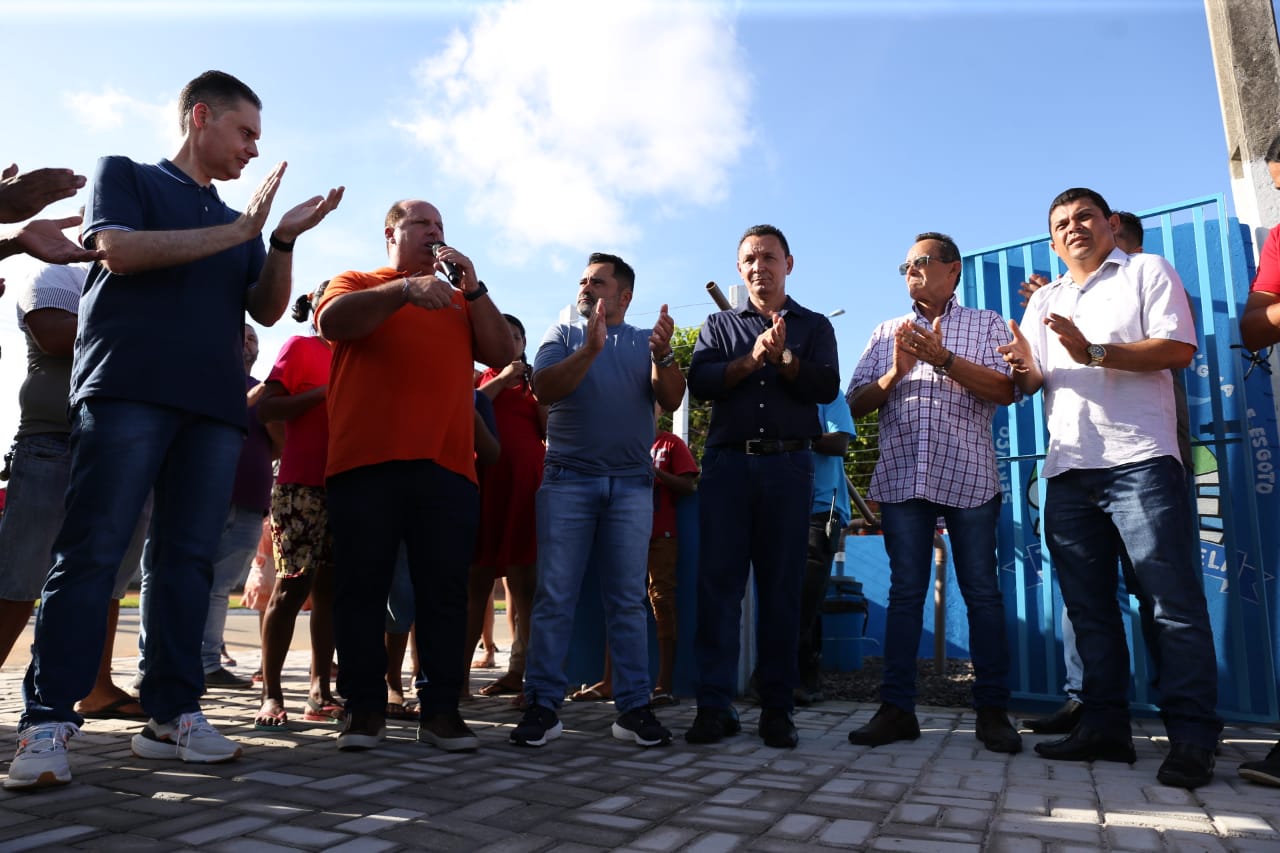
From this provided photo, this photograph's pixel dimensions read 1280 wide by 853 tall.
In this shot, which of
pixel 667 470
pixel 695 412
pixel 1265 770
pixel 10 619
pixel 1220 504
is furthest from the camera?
pixel 695 412

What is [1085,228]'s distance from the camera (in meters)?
3.56

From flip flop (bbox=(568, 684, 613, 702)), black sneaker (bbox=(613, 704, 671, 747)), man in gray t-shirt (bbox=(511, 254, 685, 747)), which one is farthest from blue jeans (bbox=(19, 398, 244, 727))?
flip flop (bbox=(568, 684, 613, 702))

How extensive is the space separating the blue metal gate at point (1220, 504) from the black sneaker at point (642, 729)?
93.1 inches

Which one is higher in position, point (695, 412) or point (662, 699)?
point (695, 412)

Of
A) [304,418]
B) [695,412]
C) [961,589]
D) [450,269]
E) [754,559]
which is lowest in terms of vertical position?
[961,589]

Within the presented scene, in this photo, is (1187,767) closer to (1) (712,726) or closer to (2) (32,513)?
(1) (712,726)

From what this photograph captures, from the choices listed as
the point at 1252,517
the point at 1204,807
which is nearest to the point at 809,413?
the point at 1204,807

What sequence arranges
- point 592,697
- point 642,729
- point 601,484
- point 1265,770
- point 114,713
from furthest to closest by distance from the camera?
point 592,697
point 601,484
point 114,713
point 642,729
point 1265,770

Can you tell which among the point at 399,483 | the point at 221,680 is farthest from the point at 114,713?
the point at 399,483

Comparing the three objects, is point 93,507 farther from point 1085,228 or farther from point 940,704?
point 940,704

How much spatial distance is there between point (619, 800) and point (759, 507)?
155cm

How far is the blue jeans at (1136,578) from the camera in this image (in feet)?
9.84

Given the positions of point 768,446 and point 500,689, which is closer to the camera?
point 768,446

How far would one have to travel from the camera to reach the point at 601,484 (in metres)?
3.78
